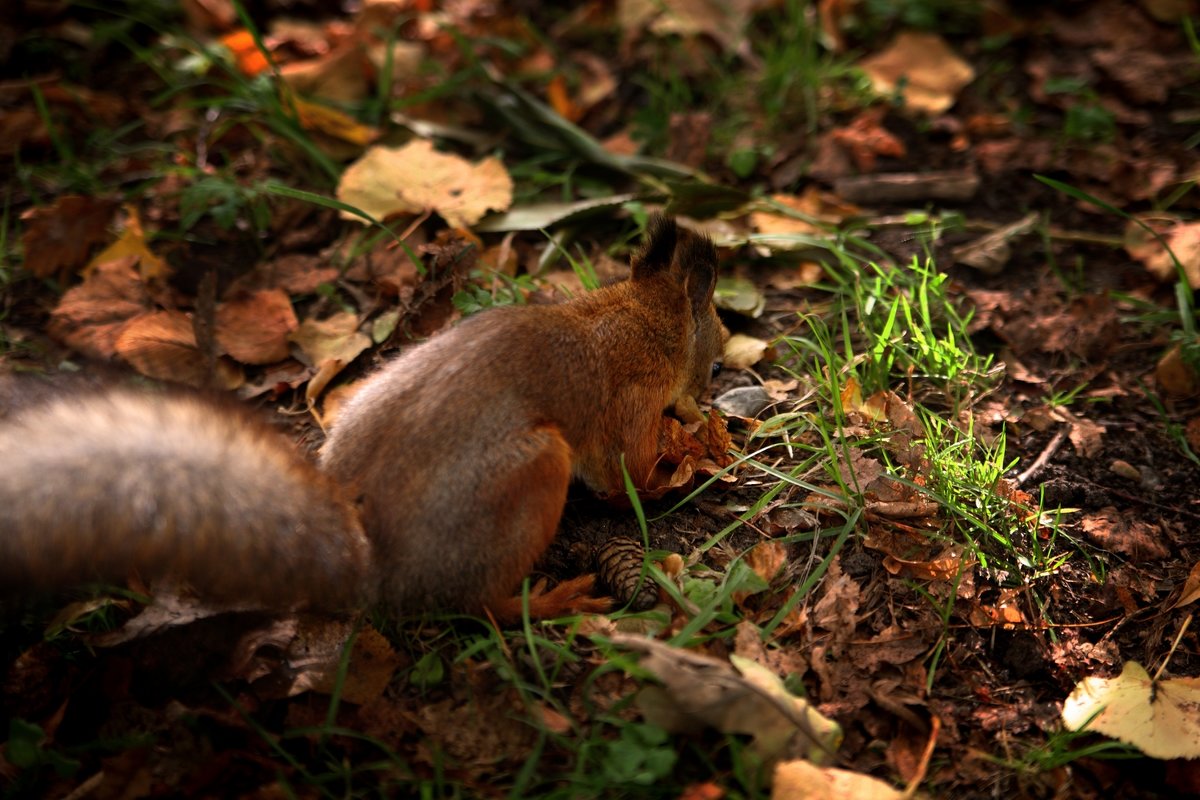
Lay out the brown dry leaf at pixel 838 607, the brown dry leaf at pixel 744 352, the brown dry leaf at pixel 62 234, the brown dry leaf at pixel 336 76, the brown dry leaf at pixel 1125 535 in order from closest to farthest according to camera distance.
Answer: the brown dry leaf at pixel 838 607, the brown dry leaf at pixel 1125 535, the brown dry leaf at pixel 744 352, the brown dry leaf at pixel 62 234, the brown dry leaf at pixel 336 76

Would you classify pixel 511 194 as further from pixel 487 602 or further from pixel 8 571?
pixel 8 571

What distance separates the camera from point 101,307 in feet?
10.1

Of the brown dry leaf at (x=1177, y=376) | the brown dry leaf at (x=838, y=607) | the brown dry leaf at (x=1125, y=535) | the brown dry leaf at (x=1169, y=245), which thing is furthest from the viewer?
the brown dry leaf at (x=1169, y=245)

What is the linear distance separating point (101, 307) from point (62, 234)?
0.43 m

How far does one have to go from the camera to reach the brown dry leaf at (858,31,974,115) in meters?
4.04

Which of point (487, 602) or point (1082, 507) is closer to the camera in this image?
point (487, 602)

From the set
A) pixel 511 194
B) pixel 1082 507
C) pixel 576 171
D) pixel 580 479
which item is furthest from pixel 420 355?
pixel 1082 507

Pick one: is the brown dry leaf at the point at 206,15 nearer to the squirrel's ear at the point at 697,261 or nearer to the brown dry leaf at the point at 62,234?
the brown dry leaf at the point at 62,234

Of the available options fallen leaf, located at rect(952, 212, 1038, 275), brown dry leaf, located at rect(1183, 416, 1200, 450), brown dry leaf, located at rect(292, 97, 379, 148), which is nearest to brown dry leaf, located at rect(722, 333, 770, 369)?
fallen leaf, located at rect(952, 212, 1038, 275)

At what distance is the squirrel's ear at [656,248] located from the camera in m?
2.76

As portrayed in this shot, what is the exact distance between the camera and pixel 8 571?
1.72m

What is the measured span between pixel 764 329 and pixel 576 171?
1.09 meters

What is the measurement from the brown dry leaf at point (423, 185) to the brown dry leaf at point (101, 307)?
759mm

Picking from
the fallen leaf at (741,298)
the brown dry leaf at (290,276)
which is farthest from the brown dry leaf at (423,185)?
the fallen leaf at (741,298)
